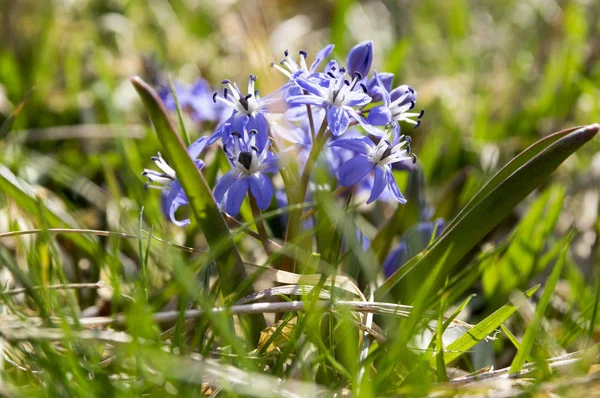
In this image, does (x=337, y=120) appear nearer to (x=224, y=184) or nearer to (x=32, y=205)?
(x=224, y=184)

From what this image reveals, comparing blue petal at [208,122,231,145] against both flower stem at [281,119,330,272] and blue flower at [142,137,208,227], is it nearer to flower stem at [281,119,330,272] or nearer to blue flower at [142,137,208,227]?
blue flower at [142,137,208,227]

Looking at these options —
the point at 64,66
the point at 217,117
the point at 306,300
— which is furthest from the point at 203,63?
the point at 306,300

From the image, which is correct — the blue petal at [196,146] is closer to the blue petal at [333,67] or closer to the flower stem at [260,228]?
the flower stem at [260,228]

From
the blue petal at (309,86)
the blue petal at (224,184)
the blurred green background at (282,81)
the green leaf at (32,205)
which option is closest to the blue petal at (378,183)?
the blue petal at (309,86)

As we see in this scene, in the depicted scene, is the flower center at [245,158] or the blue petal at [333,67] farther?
the blue petal at [333,67]

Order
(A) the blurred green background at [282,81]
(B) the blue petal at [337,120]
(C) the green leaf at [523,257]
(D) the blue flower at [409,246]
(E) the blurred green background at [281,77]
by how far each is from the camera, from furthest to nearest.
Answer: (E) the blurred green background at [281,77] < (A) the blurred green background at [282,81] < (C) the green leaf at [523,257] < (D) the blue flower at [409,246] < (B) the blue petal at [337,120]

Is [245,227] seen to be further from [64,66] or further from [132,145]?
[64,66]

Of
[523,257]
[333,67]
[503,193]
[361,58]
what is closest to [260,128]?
[333,67]
